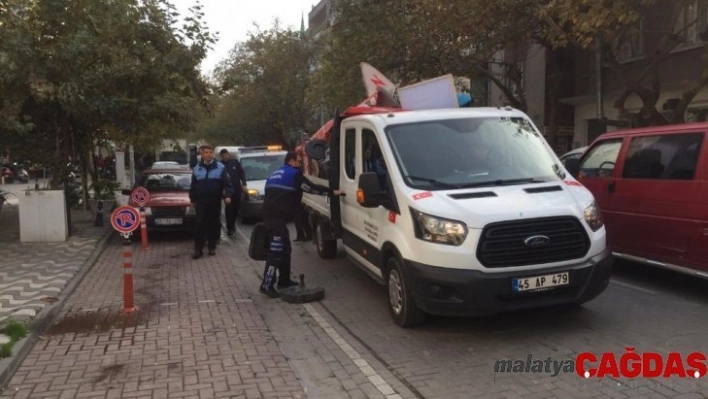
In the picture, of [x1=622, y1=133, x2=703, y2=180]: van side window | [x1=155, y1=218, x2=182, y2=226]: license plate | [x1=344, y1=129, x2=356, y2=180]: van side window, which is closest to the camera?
[x1=622, y1=133, x2=703, y2=180]: van side window

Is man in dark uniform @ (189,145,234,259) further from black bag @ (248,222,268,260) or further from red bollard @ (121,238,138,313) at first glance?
red bollard @ (121,238,138,313)

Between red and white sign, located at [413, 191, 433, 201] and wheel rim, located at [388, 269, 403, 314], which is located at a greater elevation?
red and white sign, located at [413, 191, 433, 201]

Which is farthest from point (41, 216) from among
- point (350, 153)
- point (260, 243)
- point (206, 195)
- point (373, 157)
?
point (373, 157)

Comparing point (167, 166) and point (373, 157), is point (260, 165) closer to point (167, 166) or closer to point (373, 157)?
point (167, 166)

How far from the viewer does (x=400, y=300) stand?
228 inches

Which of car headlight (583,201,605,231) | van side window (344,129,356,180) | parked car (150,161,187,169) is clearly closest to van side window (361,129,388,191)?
van side window (344,129,356,180)

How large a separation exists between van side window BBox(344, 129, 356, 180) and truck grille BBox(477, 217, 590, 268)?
8.34 feet

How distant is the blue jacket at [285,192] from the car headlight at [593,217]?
328 centimetres

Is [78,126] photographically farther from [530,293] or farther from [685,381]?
[685,381]

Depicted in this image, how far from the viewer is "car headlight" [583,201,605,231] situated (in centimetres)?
542

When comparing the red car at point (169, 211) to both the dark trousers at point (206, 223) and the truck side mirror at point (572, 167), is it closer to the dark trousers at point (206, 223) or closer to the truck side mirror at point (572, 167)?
the dark trousers at point (206, 223)

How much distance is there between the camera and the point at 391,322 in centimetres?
610

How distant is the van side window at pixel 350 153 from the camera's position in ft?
23.8

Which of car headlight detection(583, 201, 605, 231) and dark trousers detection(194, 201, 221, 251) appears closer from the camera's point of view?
car headlight detection(583, 201, 605, 231)
